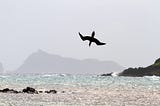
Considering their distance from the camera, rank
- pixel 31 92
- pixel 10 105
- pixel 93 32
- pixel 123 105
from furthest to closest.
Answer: pixel 31 92 → pixel 123 105 → pixel 10 105 → pixel 93 32

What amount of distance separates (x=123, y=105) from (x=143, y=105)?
3.27m

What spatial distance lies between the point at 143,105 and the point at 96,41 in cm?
5347

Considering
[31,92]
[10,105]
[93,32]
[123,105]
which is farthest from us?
[31,92]

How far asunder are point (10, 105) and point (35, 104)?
3.63m

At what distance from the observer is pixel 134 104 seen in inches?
2643

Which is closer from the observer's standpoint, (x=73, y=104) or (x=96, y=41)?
(x=96, y=41)

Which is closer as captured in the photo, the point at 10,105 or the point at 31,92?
the point at 10,105

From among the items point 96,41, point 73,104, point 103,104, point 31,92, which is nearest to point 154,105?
point 103,104

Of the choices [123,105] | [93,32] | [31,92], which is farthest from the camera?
[31,92]

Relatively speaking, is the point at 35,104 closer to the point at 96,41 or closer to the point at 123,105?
the point at 123,105

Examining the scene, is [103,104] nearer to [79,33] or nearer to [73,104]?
[73,104]

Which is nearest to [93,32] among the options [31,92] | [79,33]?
[79,33]

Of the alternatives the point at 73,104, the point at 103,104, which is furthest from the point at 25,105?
the point at 103,104

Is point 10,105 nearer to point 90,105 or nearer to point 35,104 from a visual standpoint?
point 35,104
